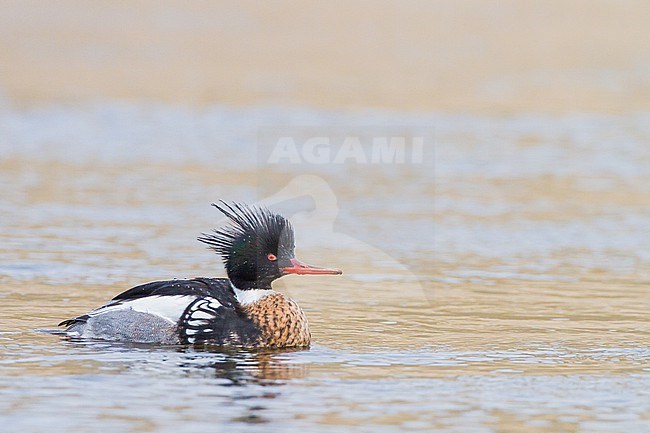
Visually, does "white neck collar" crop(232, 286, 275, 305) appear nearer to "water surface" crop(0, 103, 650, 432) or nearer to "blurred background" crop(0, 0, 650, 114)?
"water surface" crop(0, 103, 650, 432)

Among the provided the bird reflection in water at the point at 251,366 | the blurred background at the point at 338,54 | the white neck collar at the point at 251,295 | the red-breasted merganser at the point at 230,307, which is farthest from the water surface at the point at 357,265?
the blurred background at the point at 338,54

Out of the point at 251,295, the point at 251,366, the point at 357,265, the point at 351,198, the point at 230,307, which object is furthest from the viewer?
the point at 351,198

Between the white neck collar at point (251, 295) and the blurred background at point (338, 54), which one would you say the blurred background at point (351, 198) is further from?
the white neck collar at point (251, 295)

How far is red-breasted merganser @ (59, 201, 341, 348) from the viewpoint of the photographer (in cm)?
943

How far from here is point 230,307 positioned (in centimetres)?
954

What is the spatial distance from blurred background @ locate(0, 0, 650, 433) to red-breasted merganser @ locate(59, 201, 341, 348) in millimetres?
262

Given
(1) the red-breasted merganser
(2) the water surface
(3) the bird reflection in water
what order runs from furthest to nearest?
(1) the red-breasted merganser < (3) the bird reflection in water < (2) the water surface

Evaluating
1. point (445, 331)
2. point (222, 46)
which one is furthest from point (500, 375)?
point (222, 46)

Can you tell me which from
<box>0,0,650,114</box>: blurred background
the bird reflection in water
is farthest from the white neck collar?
<box>0,0,650,114</box>: blurred background

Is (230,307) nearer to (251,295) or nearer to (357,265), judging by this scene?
(251,295)

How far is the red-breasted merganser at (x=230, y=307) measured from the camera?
9430 mm

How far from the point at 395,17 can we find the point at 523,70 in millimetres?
3076

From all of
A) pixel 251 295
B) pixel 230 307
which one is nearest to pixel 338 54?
pixel 251 295

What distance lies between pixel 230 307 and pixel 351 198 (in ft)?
21.2
